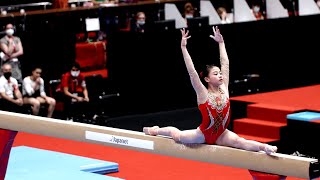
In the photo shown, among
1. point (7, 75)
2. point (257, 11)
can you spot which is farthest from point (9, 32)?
point (257, 11)

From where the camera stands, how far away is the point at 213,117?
7316 mm

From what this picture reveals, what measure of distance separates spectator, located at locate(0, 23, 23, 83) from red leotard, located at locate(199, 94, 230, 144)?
23.5 feet

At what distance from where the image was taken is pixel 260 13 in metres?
18.0

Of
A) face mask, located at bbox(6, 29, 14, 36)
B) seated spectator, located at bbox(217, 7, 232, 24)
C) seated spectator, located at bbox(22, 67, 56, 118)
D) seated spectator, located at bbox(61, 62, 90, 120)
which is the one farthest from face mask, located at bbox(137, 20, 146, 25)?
seated spectator, located at bbox(22, 67, 56, 118)

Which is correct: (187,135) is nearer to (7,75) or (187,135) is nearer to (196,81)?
(196,81)

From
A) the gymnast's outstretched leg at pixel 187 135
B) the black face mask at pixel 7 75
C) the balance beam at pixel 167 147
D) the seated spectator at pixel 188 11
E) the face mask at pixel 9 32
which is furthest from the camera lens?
the seated spectator at pixel 188 11

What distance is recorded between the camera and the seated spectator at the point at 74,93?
1350 cm

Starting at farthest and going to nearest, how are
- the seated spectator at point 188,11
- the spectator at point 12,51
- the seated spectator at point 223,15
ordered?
the seated spectator at point 223,15 → the seated spectator at point 188,11 → the spectator at point 12,51

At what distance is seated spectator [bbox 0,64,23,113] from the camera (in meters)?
13.1

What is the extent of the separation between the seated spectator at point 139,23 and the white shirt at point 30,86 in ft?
7.70

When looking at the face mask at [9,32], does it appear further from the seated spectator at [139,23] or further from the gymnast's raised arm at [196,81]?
the gymnast's raised arm at [196,81]

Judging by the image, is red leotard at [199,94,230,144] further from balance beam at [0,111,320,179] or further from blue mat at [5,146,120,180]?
blue mat at [5,146,120,180]

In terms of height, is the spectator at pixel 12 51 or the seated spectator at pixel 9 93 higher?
the spectator at pixel 12 51

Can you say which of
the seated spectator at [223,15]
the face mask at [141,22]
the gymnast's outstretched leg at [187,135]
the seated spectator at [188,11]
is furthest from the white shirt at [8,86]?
the gymnast's outstretched leg at [187,135]
